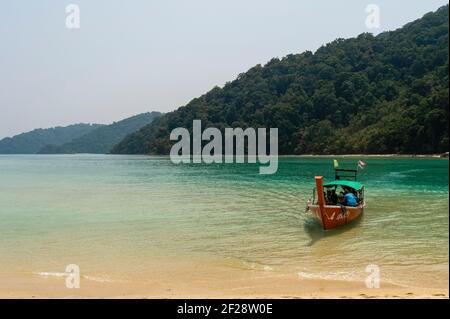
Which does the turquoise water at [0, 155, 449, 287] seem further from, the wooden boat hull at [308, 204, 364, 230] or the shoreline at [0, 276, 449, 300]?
the shoreline at [0, 276, 449, 300]

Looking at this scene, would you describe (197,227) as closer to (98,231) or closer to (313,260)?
(98,231)

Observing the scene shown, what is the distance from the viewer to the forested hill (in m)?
91.2

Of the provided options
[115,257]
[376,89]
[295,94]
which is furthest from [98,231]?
[295,94]

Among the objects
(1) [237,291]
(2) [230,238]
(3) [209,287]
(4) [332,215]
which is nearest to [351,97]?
(4) [332,215]

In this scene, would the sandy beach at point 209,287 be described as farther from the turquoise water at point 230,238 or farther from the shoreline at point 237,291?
the turquoise water at point 230,238

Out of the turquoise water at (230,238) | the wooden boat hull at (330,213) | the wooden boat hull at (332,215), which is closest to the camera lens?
the turquoise water at (230,238)

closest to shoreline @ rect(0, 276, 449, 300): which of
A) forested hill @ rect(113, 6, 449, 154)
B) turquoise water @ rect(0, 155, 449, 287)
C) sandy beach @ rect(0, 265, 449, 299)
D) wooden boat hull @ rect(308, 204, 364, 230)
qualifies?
sandy beach @ rect(0, 265, 449, 299)

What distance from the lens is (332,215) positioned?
17.7 m

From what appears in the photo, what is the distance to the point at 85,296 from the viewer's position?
10.1 metres

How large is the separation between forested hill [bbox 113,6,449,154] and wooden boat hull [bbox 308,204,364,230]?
66.8m

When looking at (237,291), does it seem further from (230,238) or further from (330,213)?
(330,213)

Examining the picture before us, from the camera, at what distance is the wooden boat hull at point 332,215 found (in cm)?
1753

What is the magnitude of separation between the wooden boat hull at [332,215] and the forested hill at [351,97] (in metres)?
66.8

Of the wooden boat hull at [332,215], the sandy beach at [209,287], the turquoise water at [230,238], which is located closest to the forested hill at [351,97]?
the turquoise water at [230,238]
